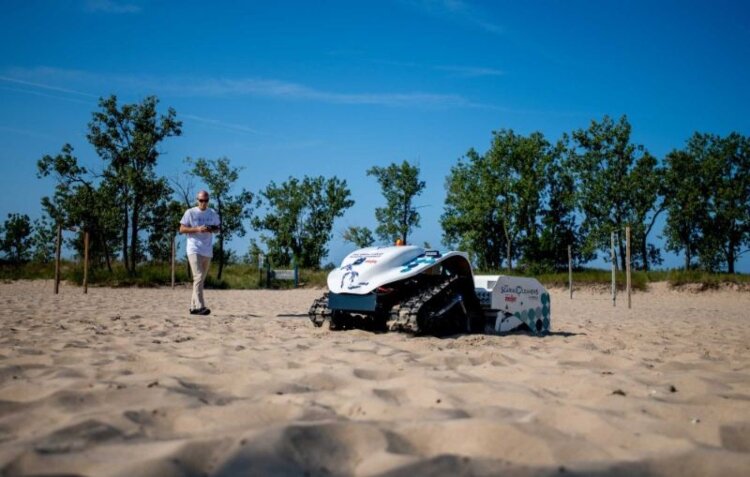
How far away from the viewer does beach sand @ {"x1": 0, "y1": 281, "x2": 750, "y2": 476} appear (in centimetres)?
216

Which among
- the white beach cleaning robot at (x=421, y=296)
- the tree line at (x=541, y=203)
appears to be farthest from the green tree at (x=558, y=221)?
the white beach cleaning robot at (x=421, y=296)

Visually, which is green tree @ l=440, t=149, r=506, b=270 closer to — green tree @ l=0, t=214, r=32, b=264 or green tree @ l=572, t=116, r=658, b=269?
green tree @ l=572, t=116, r=658, b=269

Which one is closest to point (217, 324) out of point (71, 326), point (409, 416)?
point (71, 326)

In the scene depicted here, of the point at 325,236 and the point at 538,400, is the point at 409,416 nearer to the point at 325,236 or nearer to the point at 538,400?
the point at 538,400

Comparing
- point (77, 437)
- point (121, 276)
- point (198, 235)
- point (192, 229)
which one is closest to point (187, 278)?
point (121, 276)

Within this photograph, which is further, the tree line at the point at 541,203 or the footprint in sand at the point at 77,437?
the tree line at the point at 541,203

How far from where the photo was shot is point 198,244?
351 inches

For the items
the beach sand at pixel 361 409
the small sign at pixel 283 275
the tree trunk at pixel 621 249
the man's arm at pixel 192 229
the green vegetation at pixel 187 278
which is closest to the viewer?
the beach sand at pixel 361 409

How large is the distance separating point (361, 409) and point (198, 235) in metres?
6.72

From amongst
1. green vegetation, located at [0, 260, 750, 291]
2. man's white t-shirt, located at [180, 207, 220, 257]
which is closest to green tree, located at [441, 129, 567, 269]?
green vegetation, located at [0, 260, 750, 291]

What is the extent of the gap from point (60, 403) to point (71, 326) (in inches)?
163

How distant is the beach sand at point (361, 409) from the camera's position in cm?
216

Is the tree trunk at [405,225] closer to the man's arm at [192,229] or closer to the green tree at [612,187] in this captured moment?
the green tree at [612,187]

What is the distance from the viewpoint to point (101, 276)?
23859 millimetres
